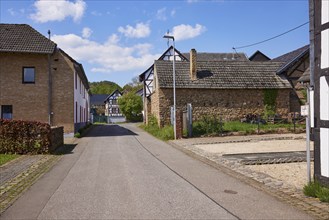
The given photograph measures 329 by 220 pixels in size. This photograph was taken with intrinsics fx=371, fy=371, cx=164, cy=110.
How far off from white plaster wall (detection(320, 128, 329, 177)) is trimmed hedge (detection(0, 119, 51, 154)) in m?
12.4

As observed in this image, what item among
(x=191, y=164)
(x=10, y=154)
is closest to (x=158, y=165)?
(x=191, y=164)

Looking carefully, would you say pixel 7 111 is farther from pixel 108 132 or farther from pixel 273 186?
pixel 273 186

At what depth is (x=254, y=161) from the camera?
493 inches

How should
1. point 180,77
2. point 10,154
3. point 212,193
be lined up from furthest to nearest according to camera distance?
point 180,77
point 10,154
point 212,193

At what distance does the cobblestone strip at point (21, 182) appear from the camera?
7.59m

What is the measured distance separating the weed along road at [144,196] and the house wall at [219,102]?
18.5m

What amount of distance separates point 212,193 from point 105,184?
272 centimetres

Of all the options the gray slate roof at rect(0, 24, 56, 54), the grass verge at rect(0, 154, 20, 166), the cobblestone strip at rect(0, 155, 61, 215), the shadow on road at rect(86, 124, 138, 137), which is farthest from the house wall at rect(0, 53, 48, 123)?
the cobblestone strip at rect(0, 155, 61, 215)

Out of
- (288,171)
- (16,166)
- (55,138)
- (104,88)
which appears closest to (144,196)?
(288,171)

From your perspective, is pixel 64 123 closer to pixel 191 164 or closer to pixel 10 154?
pixel 10 154

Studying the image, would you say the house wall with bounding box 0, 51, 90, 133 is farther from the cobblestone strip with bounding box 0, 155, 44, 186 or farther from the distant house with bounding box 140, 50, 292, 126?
the cobblestone strip with bounding box 0, 155, 44, 186

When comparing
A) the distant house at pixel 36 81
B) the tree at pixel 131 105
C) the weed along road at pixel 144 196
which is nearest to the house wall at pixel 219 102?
the distant house at pixel 36 81

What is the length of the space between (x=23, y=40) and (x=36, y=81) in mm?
3050

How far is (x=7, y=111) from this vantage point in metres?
25.8
